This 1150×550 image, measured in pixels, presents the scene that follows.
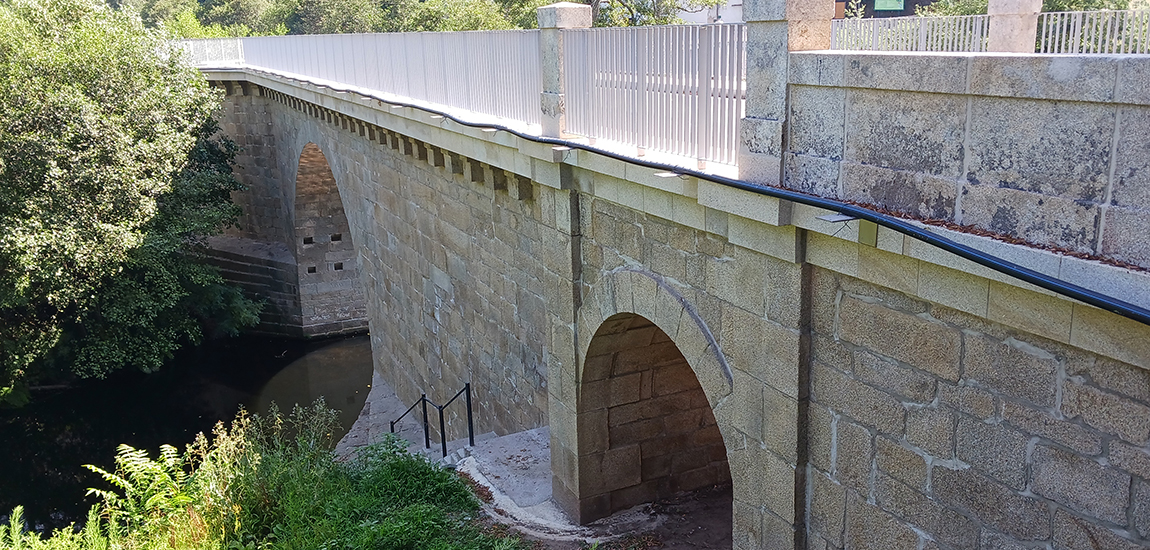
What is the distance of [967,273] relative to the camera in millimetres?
3670

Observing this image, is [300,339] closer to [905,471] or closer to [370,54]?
[370,54]

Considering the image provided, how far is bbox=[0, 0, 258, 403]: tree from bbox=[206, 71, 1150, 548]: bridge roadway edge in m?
12.0

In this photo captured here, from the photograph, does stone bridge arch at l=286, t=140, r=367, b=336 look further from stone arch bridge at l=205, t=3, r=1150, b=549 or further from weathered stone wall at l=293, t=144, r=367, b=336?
stone arch bridge at l=205, t=3, r=1150, b=549

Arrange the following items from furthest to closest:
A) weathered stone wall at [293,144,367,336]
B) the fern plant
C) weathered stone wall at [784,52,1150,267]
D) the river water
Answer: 1. weathered stone wall at [293,144,367,336]
2. the river water
3. the fern plant
4. weathered stone wall at [784,52,1150,267]

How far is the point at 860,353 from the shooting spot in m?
4.43

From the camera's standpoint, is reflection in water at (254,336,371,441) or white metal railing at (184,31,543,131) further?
reflection in water at (254,336,371,441)

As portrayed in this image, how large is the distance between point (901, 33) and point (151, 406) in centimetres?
1848

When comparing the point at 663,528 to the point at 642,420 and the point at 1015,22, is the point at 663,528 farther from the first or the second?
the point at 1015,22

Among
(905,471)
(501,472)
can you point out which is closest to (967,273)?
(905,471)

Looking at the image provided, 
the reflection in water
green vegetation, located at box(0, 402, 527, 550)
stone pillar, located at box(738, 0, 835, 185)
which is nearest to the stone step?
green vegetation, located at box(0, 402, 527, 550)

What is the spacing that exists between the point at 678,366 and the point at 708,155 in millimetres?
2605

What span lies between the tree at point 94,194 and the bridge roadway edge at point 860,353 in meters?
12.0

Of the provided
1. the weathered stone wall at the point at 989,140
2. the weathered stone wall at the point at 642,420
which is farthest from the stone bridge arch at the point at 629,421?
the weathered stone wall at the point at 989,140

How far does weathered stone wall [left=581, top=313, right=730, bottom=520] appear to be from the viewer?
734cm
